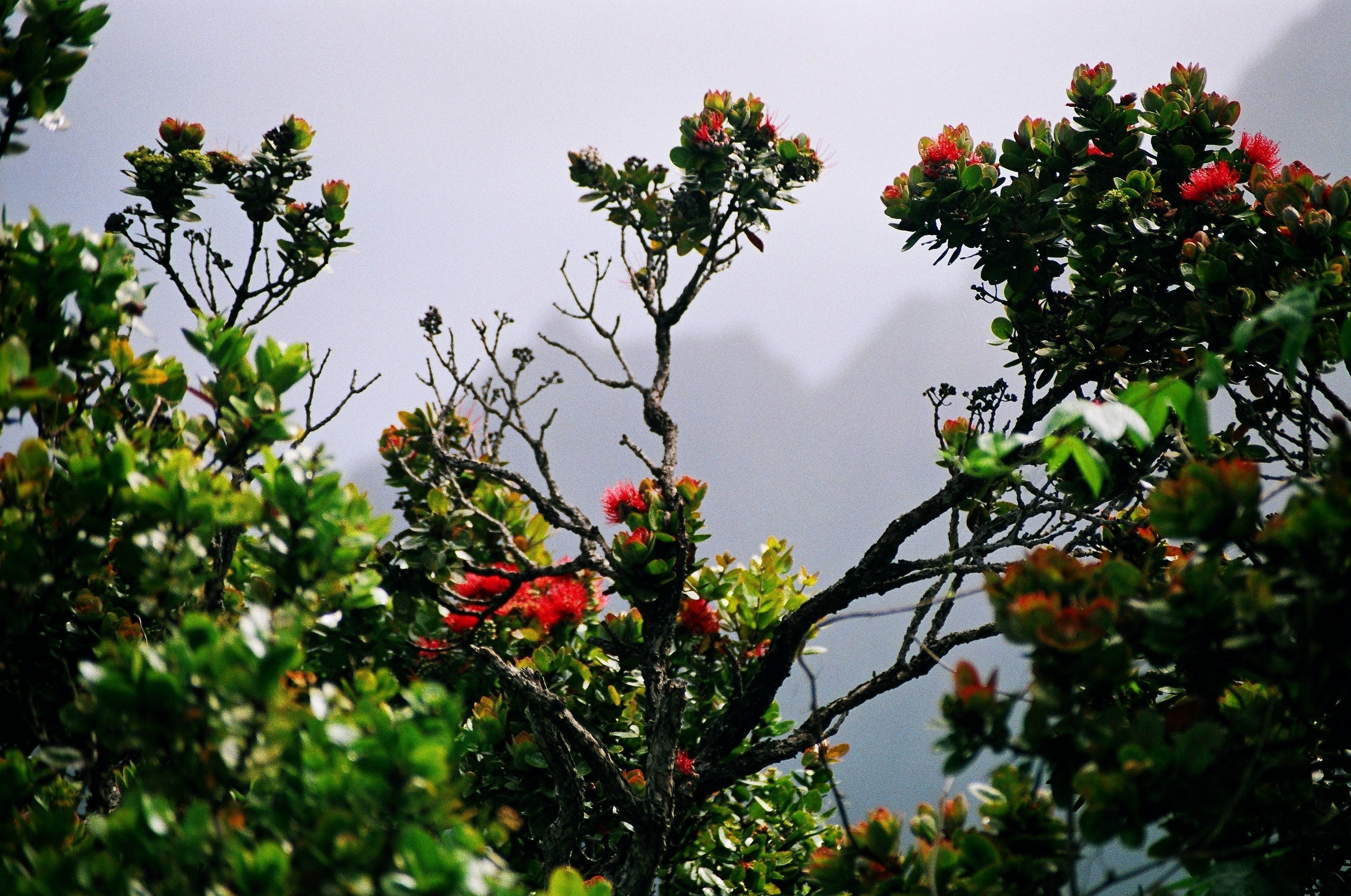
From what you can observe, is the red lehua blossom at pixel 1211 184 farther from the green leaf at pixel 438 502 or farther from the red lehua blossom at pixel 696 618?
the green leaf at pixel 438 502

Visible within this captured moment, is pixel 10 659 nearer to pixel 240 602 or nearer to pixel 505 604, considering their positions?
pixel 240 602

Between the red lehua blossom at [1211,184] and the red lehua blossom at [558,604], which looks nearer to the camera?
the red lehua blossom at [1211,184]

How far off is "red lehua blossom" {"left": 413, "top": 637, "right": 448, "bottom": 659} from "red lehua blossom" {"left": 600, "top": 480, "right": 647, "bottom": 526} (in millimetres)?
816

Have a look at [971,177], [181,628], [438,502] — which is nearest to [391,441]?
[438,502]

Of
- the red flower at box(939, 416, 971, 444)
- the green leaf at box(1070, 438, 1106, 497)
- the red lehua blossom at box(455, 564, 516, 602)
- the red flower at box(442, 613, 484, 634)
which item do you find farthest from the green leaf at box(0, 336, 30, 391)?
the red flower at box(939, 416, 971, 444)

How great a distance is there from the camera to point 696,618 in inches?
154

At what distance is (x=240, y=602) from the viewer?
3361mm

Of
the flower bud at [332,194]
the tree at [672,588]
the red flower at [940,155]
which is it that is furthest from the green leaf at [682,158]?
the flower bud at [332,194]

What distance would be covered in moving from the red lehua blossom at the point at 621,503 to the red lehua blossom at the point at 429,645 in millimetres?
816

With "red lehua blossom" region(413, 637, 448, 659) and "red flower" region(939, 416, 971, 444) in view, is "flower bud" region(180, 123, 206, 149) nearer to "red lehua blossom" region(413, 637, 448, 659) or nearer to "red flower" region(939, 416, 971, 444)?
"red lehua blossom" region(413, 637, 448, 659)

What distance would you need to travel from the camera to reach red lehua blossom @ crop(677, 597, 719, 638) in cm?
390

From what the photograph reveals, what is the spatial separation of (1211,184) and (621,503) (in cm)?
258

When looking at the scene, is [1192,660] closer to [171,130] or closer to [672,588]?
[672,588]

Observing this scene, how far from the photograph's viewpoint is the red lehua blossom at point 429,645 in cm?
353
